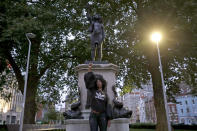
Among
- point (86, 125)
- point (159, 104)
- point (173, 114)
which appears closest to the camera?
point (86, 125)

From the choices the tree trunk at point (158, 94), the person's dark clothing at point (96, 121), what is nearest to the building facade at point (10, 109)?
the tree trunk at point (158, 94)

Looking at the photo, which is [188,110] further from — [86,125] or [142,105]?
[86,125]

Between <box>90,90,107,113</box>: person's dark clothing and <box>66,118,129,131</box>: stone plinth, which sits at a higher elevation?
<box>90,90,107,113</box>: person's dark clothing

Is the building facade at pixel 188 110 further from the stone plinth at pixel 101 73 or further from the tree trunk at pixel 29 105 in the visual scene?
the stone plinth at pixel 101 73

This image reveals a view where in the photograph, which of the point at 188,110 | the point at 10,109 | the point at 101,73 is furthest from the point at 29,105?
the point at 188,110

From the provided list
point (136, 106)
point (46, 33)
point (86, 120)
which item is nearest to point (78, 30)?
point (46, 33)

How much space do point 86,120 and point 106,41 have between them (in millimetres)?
11837

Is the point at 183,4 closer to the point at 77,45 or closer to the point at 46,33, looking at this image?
the point at 77,45

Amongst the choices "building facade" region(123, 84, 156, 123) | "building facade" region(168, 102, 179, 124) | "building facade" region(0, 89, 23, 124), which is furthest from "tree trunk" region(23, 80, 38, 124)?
"building facade" region(123, 84, 156, 123)

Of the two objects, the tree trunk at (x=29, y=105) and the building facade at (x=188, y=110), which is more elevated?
the tree trunk at (x=29, y=105)

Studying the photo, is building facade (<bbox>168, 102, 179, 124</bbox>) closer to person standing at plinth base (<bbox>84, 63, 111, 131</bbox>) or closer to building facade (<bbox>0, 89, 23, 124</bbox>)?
building facade (<bbox>0, 89, 23, 124</bbox>)

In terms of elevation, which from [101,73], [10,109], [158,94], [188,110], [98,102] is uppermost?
[101,73]

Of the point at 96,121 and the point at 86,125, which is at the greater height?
the point at 96,121

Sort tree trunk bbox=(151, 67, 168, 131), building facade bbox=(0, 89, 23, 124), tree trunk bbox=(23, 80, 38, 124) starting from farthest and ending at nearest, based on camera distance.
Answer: building facade bbox=(0, 89, 23, 124), tree trunk bbox=(23, 80, 38, 124), tree trunk bbox=(151, 67, 168, 131)
